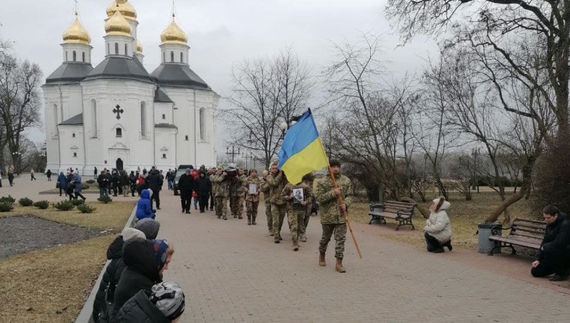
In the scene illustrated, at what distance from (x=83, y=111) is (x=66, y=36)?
14.6 meters

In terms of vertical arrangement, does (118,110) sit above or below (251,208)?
above

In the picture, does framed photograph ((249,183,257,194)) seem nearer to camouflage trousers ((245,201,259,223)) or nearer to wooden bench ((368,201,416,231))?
camouflage trousers ((245,201,259,223))

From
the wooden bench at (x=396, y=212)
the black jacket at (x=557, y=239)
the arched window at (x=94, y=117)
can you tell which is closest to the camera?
the black jacket at (x=557, y=239)

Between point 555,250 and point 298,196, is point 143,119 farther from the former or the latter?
point 555,250

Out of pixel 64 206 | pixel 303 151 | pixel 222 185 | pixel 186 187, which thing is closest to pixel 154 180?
pixel 186 187

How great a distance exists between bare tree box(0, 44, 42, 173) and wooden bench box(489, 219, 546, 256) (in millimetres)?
65166

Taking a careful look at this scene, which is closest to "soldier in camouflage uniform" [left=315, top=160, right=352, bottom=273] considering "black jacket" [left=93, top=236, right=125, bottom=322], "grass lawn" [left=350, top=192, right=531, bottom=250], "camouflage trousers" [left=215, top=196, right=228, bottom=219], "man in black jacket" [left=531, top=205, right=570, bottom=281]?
"man in black jacket" [left=531, top=205, right=570, bottom=281]

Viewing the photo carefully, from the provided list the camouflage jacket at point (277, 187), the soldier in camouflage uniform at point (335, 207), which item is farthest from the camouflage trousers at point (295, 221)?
the soldier in camouflage uniform at point (335, 207)

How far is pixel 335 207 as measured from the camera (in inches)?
344

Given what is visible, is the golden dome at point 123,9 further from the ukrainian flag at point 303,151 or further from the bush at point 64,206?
the ukrainian flag at point 303,151

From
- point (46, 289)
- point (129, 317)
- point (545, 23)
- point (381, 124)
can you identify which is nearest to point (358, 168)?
point (381, 124)

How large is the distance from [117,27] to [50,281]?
2427 inches

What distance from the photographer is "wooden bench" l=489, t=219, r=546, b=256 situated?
9531 millimetres

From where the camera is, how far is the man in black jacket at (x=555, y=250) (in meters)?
8.05
